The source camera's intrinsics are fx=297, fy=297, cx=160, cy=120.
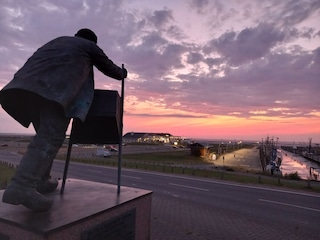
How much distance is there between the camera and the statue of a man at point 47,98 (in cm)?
290

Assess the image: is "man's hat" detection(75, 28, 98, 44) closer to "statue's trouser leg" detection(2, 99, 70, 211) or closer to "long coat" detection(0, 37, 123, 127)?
"long coat" detection(0, 37, 123, 127)

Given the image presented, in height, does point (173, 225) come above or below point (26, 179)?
below

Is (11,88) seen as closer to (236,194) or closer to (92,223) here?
(92,223)

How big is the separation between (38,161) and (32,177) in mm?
164

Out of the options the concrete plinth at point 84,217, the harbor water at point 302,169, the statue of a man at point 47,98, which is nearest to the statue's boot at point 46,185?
the concrete plinth at point 84,217

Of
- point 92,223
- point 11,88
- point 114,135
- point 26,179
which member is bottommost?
point 92,223

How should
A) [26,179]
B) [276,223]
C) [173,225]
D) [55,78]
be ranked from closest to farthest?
[26,179], [55,78], [173,225], [276,223]

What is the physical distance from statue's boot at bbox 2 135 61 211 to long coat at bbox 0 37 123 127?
1.35ft

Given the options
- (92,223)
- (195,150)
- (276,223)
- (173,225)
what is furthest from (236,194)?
(195,150)

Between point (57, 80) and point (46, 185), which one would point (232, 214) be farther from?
point (57, 80)

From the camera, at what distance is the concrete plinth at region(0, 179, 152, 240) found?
8.88 ft

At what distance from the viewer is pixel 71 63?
10.6ft

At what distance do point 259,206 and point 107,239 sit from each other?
9.20 meters

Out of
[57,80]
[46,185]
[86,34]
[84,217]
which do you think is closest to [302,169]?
[46,185]
